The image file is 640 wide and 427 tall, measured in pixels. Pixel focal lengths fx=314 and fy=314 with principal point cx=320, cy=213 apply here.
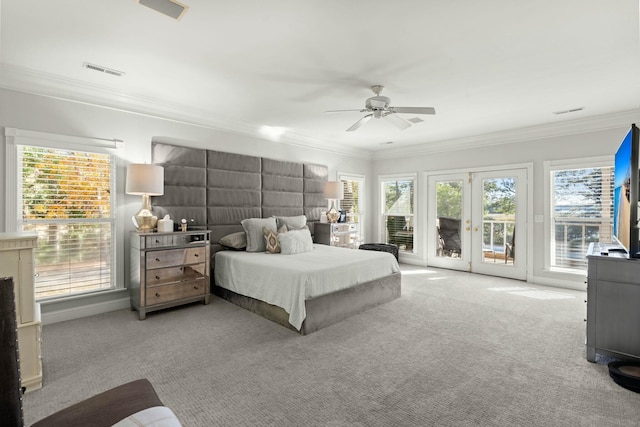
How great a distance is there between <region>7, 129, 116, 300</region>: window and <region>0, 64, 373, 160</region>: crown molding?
59 centimetres

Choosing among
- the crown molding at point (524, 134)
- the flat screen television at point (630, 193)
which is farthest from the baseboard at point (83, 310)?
the crown molding at point (524, 134)

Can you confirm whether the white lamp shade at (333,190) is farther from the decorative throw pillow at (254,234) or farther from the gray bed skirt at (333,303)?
the gray bed skirt at (333,303)

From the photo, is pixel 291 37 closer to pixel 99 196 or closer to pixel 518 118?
pixel 99 196

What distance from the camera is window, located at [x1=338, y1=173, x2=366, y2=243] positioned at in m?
7.09

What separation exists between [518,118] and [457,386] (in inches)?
168

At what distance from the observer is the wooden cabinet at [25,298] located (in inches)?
84.7

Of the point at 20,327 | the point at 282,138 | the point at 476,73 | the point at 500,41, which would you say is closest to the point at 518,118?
the point at 476,73

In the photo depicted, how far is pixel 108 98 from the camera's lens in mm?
3736

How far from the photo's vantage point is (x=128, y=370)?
2.47 metres

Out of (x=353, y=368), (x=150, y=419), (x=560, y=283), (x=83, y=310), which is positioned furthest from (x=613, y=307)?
(x=83, y=310)

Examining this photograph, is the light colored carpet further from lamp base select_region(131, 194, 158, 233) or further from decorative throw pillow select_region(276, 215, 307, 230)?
decorative throw pillow select_region(276, 215, 307, 230)

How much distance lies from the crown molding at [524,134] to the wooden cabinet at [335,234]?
217cm

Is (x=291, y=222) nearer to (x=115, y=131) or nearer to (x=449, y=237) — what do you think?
(x=115, y=131)

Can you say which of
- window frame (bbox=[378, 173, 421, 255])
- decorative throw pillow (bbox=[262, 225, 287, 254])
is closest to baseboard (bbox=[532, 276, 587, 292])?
window frame (bbox=[378, 173, 421, 255])
